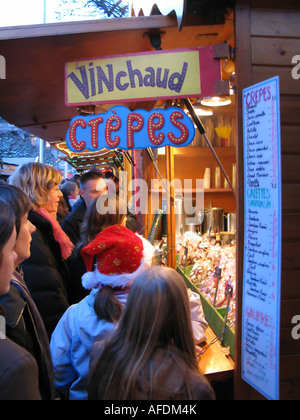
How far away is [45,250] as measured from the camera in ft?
8.59

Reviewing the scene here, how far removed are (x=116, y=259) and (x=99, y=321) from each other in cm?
35

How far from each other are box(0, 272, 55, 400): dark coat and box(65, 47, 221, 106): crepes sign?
141cm

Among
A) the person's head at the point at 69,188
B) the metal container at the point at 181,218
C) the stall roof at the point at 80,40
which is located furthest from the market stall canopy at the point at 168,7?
the person's head at the point at 69,188

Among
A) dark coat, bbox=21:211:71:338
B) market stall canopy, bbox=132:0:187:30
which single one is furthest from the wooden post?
market stall canopy, bbox=132:0:187:30

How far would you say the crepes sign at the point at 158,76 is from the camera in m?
2.36

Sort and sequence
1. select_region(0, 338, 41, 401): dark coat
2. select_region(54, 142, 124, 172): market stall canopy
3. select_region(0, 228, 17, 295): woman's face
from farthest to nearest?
select_region(54, 142, 124, 172): market stall canopy, select_region(0, 228, 17, 295): woman's face, select_region(0, 338, 41, 401): dark coat

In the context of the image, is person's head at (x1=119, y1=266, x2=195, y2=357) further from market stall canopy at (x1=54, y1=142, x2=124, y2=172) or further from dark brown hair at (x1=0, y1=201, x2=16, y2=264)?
market stall canopy at (x1=54, y1=142, x2=124, y2=172)

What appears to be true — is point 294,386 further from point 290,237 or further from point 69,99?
point 69,99

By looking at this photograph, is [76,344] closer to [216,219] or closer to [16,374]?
[16,374]

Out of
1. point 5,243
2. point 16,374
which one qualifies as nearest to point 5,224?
point 5,243

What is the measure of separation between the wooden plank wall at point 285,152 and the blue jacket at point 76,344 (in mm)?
877

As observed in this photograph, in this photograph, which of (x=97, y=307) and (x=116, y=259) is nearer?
(x=97, y=307)

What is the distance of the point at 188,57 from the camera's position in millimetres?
2367

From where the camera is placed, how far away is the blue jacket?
1.97 m
